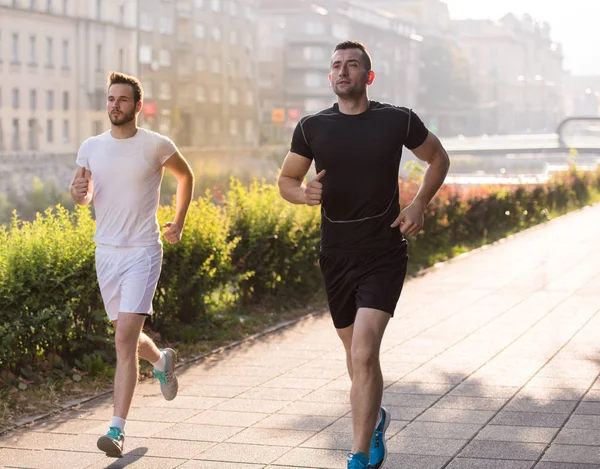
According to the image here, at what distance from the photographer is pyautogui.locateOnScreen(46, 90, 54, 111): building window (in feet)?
91.0

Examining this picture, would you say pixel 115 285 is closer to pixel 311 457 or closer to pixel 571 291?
pixel 311 457

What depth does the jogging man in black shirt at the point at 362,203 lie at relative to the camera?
17.6 ft

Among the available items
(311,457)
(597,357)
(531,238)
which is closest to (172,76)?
(531,238)

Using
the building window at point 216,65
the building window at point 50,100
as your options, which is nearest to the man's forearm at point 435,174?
the building window at point 50,100

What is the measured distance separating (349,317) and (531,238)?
15464mm

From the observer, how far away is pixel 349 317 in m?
5.68

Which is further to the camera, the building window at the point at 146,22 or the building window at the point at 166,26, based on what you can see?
the building window at the point at 146,22

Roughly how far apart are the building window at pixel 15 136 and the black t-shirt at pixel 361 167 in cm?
2030

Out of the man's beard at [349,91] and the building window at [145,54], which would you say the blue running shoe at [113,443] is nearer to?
the man's beard at [349,91]

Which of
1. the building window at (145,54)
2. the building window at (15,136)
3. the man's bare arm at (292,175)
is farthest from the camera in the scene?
the building window at (145,54)

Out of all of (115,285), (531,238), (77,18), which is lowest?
(531,238)

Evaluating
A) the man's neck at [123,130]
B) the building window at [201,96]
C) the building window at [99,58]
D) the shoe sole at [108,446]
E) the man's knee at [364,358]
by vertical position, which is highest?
the building window at [99,58]

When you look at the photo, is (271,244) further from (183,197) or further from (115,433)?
(115,433)

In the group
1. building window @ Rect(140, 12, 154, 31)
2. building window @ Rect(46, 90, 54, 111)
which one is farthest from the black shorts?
building window @ Rect(140, 12, 154, 31)
